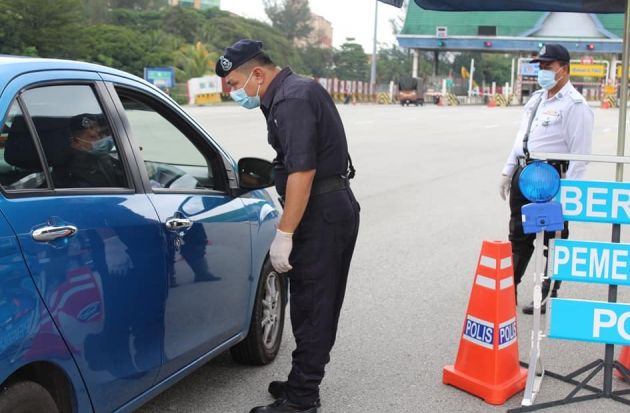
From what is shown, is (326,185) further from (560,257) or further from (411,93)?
(411,93)

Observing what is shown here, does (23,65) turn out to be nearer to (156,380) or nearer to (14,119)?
(14,119)

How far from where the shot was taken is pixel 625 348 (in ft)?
14.6

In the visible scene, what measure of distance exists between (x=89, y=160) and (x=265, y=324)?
5.80 ft

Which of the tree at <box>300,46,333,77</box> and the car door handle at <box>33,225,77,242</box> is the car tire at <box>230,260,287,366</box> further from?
the tree at <box>300,46,333,77</box>

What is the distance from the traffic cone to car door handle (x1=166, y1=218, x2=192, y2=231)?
5.66ft

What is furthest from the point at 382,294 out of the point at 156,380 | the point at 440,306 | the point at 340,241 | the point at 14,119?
the point at 14,119

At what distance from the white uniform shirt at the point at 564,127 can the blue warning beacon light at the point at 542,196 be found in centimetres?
152

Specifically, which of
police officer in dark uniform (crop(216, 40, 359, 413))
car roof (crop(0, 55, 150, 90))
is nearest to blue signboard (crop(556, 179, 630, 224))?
police officer in dark uniform (crop(216, 40, 359, 413))

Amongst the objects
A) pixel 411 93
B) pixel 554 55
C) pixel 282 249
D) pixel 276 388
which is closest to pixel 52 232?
pixel 282 249

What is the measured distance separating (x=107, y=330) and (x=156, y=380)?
53 cm

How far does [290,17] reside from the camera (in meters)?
106

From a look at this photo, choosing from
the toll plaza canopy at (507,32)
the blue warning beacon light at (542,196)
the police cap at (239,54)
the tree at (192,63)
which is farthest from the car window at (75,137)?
the toll plaza canopy at (507,32)

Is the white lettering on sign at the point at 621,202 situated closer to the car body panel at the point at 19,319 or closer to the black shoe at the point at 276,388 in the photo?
the black shoe at the point at 276,388

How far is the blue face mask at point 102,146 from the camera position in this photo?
3100mm
